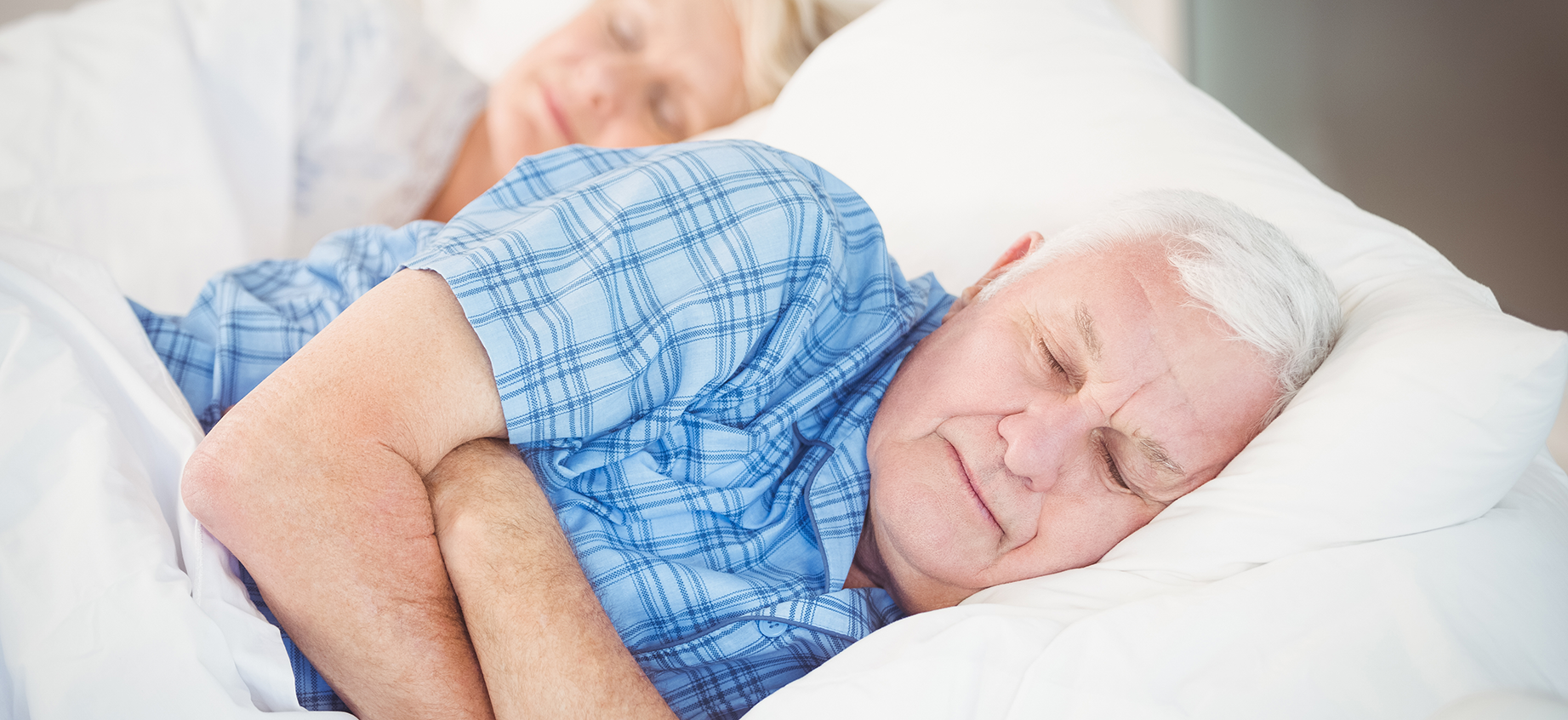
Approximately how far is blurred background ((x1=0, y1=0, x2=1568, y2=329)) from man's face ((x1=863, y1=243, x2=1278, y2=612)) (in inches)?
26.7

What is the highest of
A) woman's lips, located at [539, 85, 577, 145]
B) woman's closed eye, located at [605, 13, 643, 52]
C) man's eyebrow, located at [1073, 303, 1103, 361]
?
woman's closed eye, located at [605, 13, 643, 52]

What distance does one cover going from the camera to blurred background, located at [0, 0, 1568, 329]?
1.20 meters

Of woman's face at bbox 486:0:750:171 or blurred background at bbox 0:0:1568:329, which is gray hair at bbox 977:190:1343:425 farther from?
woman's face at bbox 486:0:750:171

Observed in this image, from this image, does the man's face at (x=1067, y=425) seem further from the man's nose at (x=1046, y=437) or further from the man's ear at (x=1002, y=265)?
the man's ear at (x=1002, y=265)

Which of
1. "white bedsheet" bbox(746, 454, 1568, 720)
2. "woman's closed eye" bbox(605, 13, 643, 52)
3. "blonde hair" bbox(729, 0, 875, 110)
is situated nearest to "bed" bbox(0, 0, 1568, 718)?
"white bedsheet" bbox(746, 454, 1568, 720)

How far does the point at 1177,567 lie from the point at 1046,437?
0.16 metres

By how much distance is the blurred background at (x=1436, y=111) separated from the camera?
1.20m

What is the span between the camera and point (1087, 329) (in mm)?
896

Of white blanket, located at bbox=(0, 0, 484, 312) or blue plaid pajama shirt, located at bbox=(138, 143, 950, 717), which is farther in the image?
white blanket, located at bbox=(0, 0, 484, 312)

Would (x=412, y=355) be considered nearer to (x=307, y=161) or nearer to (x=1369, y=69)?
(x=307, y=161)

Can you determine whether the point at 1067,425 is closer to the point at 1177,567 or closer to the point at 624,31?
the point at 1177,567

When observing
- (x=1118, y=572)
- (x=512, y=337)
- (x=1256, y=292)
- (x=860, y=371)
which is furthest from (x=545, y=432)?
(x=1256, y=292)

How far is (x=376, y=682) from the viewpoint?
752 mm

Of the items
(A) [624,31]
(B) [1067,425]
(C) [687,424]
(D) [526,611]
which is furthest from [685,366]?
(A) [624,31]
